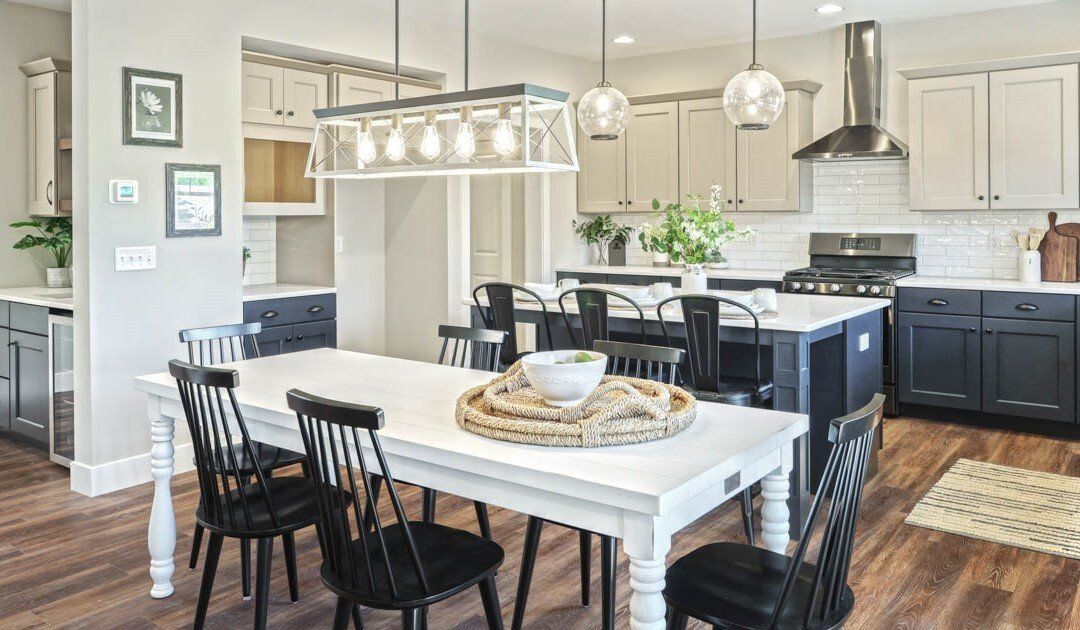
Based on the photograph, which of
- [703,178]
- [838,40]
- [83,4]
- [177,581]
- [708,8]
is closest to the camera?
[177,581]

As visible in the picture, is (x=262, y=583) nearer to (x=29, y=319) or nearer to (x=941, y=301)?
(x=29, y=319)

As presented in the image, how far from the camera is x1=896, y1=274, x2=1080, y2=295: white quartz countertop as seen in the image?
5211 millimetres

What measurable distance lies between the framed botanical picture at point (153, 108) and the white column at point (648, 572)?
11.6 feet

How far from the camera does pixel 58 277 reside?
5.39 m

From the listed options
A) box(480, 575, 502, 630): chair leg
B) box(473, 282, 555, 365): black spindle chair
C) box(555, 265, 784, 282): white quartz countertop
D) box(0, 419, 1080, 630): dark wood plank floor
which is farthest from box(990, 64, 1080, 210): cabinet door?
box(480, 575, 502, 630): chair leg

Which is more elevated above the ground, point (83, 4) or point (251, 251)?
point (83, 4)

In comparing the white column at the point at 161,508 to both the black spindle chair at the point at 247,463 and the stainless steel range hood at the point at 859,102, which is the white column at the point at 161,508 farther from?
the stainless steel range hood at the point at 859,102

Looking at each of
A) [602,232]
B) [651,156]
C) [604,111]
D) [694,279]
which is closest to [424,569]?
[604,111]

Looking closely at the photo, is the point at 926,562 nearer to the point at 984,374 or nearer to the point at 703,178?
the point at 984,374

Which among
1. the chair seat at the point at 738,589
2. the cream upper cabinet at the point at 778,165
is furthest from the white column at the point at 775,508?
the cream upper cabinet at the point at 778,165

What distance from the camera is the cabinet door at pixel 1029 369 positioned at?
5223mm

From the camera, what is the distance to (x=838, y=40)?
645 cm

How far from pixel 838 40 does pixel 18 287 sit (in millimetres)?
5773

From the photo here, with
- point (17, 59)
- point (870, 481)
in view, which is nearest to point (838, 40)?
point (870, 481)
